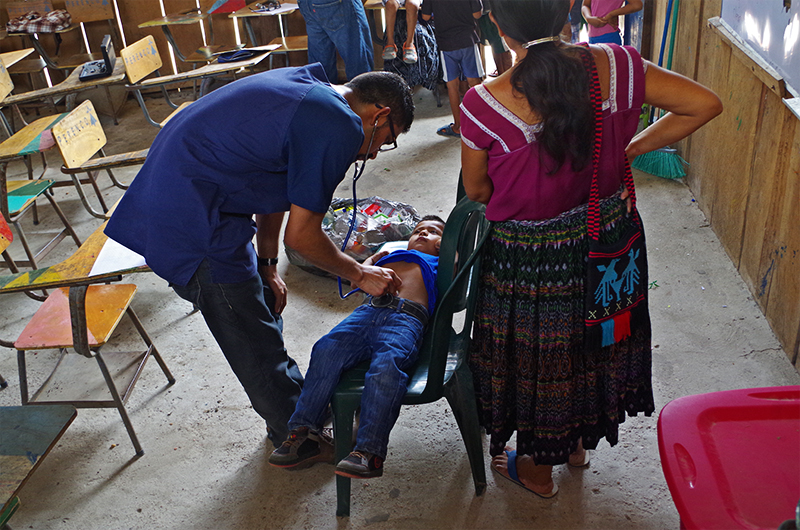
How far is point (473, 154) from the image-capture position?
1.69 metres

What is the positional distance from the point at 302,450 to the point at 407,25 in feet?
15.0

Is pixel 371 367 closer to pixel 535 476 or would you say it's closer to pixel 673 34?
pixel 535 476

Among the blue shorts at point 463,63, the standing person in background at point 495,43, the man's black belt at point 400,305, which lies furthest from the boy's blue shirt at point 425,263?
the standing person in background at point 495,43

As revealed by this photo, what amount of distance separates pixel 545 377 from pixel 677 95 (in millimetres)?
870

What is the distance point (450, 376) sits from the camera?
2.09 meters

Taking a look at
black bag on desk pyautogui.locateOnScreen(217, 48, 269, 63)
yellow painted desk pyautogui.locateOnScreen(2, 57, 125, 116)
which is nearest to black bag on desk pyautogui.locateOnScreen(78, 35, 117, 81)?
yellow painted desk pyautogui.locateOnScreen(2, 57, 125, 116)

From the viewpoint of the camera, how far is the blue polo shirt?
1737 millimetres

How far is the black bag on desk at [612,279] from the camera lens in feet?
5.58

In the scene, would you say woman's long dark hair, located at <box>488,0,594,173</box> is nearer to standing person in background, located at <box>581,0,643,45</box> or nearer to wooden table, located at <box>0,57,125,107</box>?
standing person in background, located at <box>581,0,643,45</box>

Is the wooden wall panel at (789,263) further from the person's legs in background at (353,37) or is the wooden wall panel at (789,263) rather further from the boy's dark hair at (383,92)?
the person's legs in background at (353,37)

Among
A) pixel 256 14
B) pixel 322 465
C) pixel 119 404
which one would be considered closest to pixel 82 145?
pixel 119 404

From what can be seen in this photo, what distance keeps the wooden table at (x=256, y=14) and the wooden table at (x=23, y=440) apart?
215 inches

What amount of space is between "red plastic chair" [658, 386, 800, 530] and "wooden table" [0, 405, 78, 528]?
1681mm

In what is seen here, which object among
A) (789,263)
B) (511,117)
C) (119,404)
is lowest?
(119,404)
